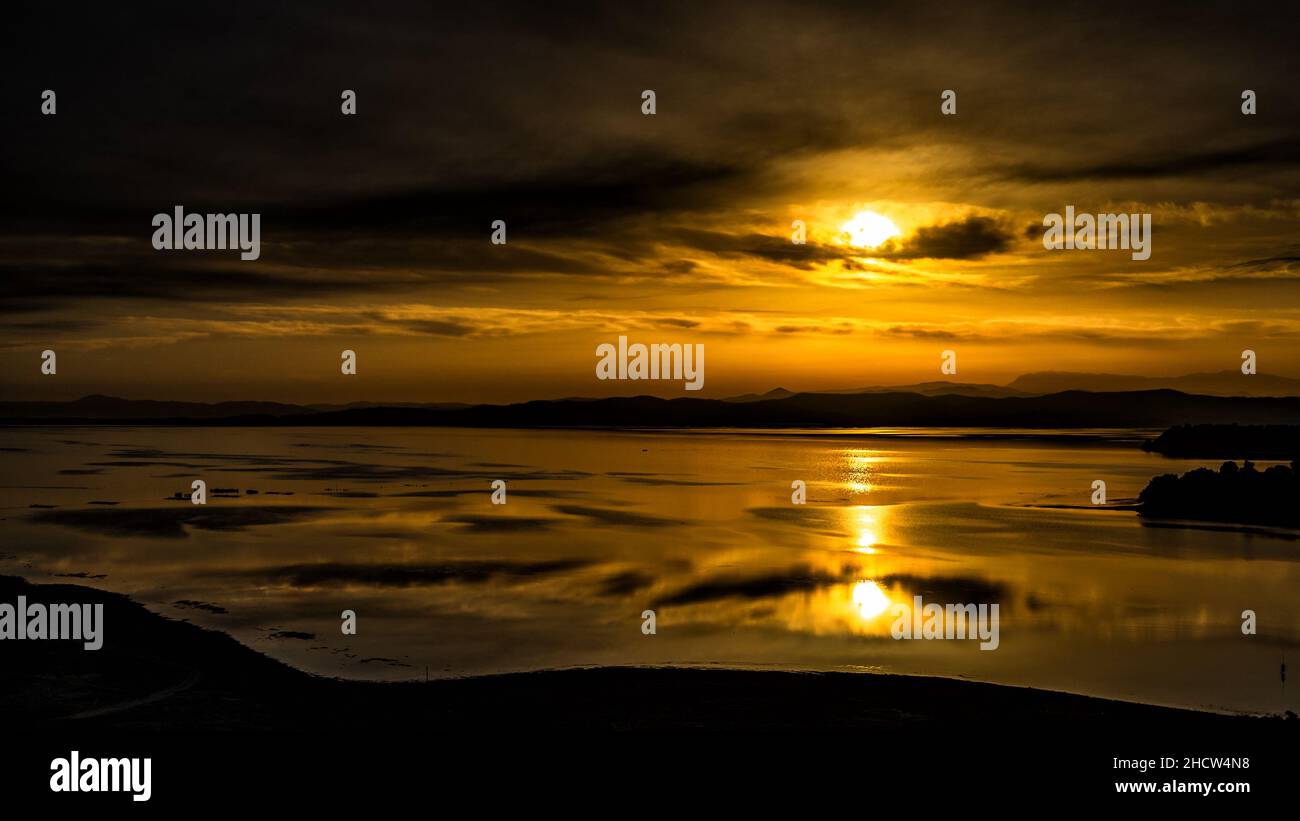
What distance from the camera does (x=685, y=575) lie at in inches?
984

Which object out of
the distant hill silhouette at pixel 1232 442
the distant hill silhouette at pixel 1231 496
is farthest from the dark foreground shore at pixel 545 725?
the distant hill silhouette at pixel 1232 442

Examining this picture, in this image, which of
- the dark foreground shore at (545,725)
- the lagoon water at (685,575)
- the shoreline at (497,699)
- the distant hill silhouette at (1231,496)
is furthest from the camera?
the distant hill silhouette at (1231,496)

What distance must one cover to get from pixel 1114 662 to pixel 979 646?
217cm

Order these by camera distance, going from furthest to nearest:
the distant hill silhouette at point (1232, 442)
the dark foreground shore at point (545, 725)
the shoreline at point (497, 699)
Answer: the distant hill silhouette at point (1232, 442) → the shoreline at point (497, 699) → the dark foreground shore at point (545, 725)

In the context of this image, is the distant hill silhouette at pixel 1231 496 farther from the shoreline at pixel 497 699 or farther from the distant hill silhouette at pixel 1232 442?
the distant hill silhouette at pixel 1232 442

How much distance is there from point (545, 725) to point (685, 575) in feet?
45.4

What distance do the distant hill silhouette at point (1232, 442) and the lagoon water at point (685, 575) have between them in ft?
91.0

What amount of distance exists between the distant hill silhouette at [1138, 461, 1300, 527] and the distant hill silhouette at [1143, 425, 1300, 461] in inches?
1154

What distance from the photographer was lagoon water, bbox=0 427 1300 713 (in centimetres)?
1644

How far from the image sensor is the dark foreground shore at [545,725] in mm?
8477

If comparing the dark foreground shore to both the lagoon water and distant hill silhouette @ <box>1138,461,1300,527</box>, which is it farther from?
distant hill silhouette @ <box>1138,461,1300,527</box>

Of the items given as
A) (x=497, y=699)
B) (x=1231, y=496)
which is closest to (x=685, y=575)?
(x=497, y=699)
